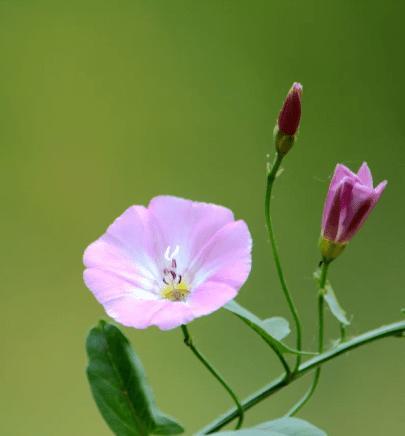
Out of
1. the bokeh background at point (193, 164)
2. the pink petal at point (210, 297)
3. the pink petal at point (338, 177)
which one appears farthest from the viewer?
the bokeh background at point (193, 164)

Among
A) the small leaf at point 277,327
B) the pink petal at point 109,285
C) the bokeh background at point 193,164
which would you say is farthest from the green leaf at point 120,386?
the bokeh background at point 193,164

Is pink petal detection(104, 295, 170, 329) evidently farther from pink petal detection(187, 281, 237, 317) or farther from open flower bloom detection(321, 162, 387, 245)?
open flower bloom detection(321, 162, 387, 245)

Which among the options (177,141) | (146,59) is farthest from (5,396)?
(146,59)

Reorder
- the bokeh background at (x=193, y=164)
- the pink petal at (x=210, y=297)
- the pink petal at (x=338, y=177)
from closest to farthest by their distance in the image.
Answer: the pink petal at (x=210, y=297) → the pink petal at (x=338, y=177) → the bokeh background at (x=193, y=164)

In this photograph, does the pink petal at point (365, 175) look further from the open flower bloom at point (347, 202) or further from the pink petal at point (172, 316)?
the pink petal at point (172, 316)

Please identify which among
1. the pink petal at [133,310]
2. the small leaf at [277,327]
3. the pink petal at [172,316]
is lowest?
the small leaf at [277,327]

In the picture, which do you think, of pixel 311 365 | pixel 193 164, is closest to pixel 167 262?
pixel 311 365

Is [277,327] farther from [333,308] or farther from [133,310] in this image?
[133,310]
